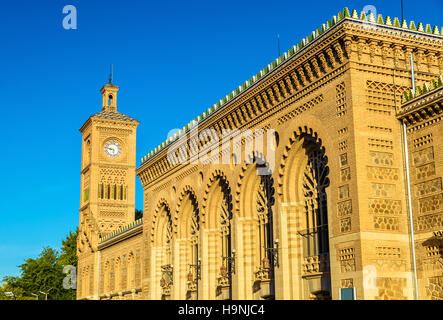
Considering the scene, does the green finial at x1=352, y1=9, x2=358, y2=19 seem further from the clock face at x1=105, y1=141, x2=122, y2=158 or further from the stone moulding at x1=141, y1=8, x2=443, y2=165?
the clock face at x1=105, y1=141, x2=122, y2=158

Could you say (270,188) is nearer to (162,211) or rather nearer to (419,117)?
(419,117)

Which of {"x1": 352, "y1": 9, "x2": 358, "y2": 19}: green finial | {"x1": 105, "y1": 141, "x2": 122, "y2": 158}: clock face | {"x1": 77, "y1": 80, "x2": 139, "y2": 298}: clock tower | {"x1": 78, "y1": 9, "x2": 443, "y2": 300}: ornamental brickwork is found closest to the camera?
{"x1": 78, "y1": 9, "x2": 443, "y2": 300}: ornamental brickwork

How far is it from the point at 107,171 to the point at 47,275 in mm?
17536

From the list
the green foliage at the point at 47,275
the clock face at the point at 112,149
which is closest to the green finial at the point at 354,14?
the clock face at the point at 112,149

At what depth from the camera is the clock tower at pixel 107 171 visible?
62812mm

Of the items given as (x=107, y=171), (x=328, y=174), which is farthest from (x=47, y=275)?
(x=328, y=174)

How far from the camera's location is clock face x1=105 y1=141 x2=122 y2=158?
65312mm

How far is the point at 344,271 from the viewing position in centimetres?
2109

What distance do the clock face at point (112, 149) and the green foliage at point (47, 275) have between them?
1550 cm

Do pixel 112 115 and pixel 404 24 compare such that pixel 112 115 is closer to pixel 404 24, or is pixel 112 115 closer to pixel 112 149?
pixel 112 149

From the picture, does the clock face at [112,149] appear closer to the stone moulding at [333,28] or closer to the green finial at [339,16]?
the stone moulding at [333,28]

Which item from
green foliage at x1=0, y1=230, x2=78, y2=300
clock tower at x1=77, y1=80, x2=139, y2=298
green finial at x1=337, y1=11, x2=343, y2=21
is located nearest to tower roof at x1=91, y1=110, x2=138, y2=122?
clock tower at x1=77, y1=80, x2=139, y2=298
